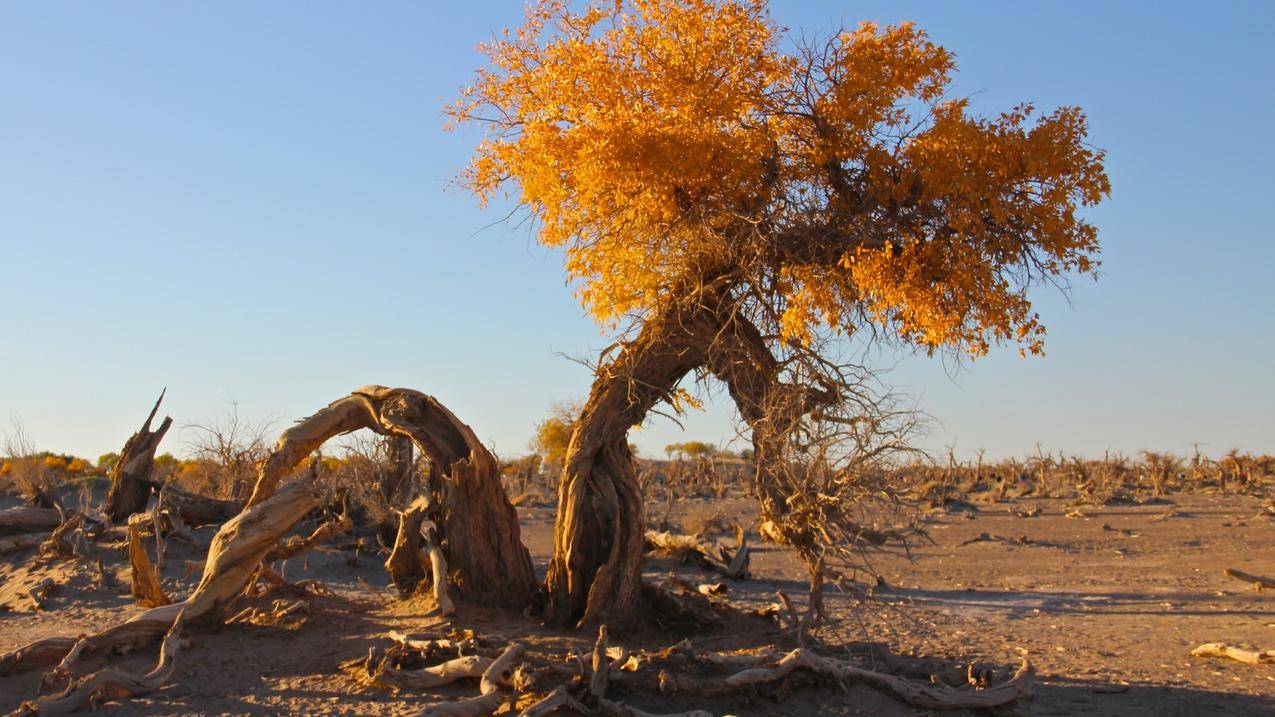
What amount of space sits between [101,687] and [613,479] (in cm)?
457

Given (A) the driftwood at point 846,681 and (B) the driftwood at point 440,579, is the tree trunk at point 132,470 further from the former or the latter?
(A) the driftwood at point 846,681

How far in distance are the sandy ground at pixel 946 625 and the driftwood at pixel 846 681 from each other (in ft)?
0.38

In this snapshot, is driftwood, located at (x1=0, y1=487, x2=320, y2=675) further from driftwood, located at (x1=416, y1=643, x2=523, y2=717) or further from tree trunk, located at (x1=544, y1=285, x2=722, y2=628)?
driftwood, located at (x1=416, y1=643, x2=523, y2=717)

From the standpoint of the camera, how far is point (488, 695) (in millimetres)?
7578

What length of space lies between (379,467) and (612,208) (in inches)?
352

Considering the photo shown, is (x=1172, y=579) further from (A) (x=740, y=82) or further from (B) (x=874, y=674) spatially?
(A) (x=740, y=82)

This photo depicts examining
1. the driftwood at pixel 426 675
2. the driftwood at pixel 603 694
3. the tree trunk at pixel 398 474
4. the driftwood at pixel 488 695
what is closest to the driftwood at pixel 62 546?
the tree trunk at pixel 398 474

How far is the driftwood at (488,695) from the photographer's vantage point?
7297mm

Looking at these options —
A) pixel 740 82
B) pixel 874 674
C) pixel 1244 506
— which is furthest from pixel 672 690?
pixel 1244 506

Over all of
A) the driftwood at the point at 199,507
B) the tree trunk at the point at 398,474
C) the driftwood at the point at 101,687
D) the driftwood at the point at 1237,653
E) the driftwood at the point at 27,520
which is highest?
the tree trunk at the point at 398,474

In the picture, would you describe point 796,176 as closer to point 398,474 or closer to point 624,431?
point 624,431

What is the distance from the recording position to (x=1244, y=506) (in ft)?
86.7

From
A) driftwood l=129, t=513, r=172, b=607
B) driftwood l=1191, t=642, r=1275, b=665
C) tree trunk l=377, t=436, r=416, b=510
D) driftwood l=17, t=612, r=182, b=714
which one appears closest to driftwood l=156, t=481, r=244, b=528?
tree trunk l=377, t=436, r=416, b=510

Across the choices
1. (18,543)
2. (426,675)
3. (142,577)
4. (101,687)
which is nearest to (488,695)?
(426,675)
